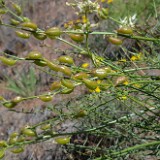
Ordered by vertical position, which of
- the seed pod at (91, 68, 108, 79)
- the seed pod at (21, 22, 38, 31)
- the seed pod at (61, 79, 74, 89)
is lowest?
the seed pod at (61, 79, 74, 89)

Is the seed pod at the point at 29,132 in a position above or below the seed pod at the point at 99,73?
below

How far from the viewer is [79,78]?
3.32 ft

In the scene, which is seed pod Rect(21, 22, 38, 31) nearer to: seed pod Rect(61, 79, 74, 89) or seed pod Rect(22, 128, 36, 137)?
seed pod Rect(61, 79, 74, 89)

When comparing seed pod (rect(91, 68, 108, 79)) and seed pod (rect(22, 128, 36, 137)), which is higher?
seed pod (rect(91, 68, 108, 79))

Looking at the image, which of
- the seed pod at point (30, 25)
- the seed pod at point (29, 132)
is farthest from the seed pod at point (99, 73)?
the seed pod at point (29, 132)

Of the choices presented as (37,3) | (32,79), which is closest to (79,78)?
(32,79)

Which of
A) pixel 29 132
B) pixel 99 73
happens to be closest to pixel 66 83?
pixel 99 73

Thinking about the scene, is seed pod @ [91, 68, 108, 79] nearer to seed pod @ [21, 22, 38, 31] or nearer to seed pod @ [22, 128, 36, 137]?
seed pod @ [21, 22, 38, 31]

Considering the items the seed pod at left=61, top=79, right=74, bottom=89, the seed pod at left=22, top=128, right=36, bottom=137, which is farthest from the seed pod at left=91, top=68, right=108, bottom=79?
the seed pod at left=22, top=128, right=36, bottom=137

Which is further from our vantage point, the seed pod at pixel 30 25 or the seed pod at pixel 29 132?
the seed pod at pixel 29 132

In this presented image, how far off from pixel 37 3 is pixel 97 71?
13.9 feet

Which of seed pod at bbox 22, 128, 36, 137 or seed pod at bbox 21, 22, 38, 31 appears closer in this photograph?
seed pod at bbox 21, 22, 38, 31

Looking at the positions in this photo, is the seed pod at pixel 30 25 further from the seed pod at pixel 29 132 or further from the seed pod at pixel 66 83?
the seed pod at pixel 29 132

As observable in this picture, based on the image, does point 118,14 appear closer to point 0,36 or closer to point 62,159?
point 0,36
